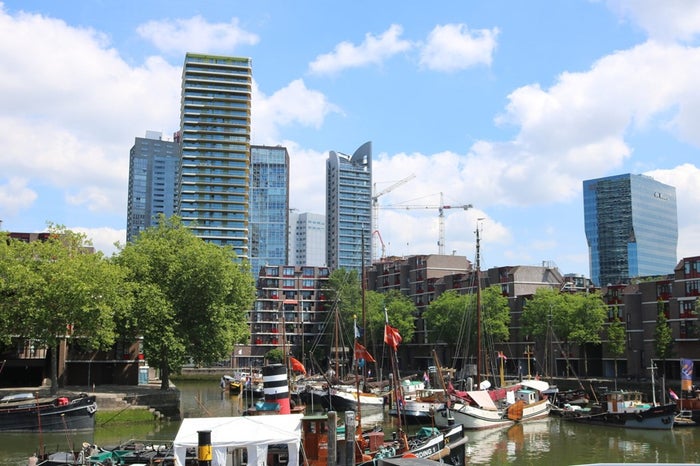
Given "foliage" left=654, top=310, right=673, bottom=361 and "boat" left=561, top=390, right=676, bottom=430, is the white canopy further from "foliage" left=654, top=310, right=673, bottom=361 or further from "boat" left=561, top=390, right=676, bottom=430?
"foliage" left=654, top=310, right=673, bottom=361

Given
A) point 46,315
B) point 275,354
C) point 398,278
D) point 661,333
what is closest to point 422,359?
point 398,278

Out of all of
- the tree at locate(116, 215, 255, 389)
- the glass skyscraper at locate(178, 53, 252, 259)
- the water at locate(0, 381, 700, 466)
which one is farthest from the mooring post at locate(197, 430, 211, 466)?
the glass skyscraper at locate(178, 53, 252, 259)

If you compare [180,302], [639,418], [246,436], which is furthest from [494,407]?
[246,436]

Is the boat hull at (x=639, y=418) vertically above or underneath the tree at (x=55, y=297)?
underneath

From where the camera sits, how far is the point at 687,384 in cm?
5666

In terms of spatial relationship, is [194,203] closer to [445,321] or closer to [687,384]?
[445,321]

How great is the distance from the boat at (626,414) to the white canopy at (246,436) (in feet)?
115

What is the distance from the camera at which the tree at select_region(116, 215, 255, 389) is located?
184ft

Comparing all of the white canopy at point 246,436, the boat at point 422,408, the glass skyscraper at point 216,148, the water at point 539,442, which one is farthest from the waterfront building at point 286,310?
the white canopy at point 246,436

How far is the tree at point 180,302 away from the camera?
56000mm

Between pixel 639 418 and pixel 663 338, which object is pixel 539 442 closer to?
pixel 639 418

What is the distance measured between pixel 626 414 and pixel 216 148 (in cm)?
13117

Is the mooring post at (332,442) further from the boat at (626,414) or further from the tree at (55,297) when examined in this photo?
the boat at (626,414)

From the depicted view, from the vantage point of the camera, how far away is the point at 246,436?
2373 cm
